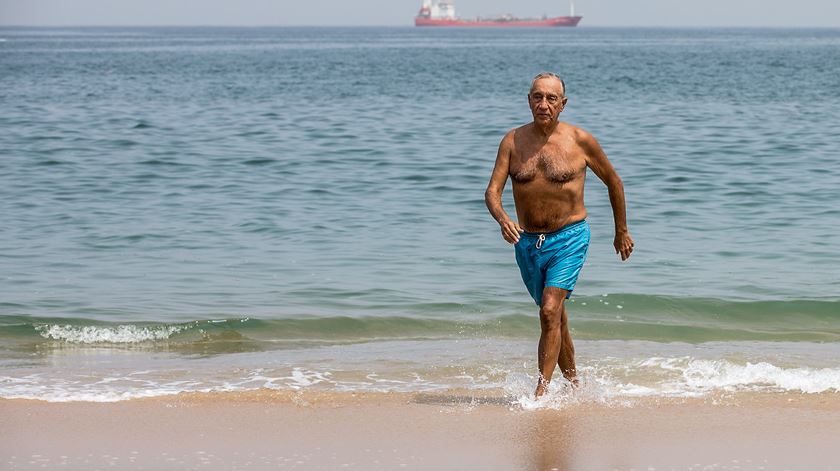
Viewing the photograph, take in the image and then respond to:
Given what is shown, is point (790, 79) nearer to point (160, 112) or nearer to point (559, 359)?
point (160, 112)

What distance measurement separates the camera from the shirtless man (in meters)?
6.07

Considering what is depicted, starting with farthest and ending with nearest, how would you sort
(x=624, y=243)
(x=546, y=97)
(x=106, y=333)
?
(x=106, y=333) < (x=624, y=243) < (x=546, y=97)

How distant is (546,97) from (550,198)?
1.62 ft

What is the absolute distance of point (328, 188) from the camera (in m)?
16.1

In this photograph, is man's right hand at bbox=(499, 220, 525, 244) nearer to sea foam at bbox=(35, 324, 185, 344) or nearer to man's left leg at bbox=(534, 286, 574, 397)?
man's left leg at bbox=(534, 286, 574, 397)

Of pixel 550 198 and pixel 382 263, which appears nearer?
pixel 550 198

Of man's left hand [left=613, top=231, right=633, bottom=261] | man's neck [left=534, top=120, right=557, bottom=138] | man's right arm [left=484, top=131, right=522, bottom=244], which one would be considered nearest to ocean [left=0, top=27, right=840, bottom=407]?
man's left hand [left=613, top=231, right=633, bottom=261]

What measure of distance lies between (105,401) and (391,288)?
13.5ft

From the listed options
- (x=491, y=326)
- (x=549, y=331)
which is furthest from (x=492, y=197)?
(x=491, y=326)

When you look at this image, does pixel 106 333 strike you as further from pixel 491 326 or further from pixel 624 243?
pixel 624 243

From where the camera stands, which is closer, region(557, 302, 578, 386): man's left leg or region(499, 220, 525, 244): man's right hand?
region(499, 220, 525, 244): man's right hand

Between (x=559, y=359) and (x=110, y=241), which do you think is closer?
(x=559, y=359)

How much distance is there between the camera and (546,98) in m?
5.99

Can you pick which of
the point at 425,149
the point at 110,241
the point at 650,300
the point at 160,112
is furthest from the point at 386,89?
the point at 650,300
